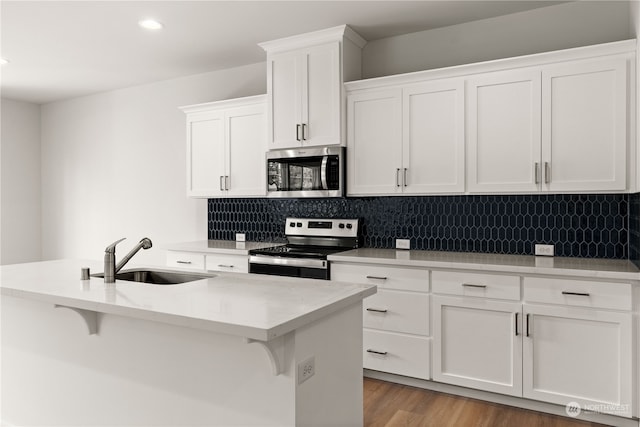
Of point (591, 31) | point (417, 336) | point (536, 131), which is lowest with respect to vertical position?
point (417, 336)

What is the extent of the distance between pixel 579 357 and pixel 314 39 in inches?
112

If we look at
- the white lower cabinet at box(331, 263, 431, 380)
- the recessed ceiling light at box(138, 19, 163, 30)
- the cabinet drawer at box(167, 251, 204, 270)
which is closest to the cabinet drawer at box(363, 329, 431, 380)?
the white lower cabinet at box(331, 263, 431, 380)

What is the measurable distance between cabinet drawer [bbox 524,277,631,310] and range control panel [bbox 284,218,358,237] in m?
1.50

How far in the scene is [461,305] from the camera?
2957 mm

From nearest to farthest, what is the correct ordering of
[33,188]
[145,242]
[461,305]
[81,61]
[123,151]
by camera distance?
[145,242] < [461,305] < [81,61] < [123,151] < [33,188]

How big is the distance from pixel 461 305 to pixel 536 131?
1197 mm

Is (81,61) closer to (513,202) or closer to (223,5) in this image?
(223,5)

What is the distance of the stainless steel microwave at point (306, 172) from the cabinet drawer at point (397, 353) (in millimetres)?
1119

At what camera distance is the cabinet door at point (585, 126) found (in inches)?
108

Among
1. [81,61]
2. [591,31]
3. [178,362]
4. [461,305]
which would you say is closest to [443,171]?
[461,305]

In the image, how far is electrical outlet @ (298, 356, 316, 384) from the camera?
167 cm

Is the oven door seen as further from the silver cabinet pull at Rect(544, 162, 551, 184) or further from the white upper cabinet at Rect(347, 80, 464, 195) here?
the silver cabinet pull at Rect(544, 162, 551, 184)

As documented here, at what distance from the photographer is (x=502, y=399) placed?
9.54 feet

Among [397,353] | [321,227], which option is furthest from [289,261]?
[397,353]
